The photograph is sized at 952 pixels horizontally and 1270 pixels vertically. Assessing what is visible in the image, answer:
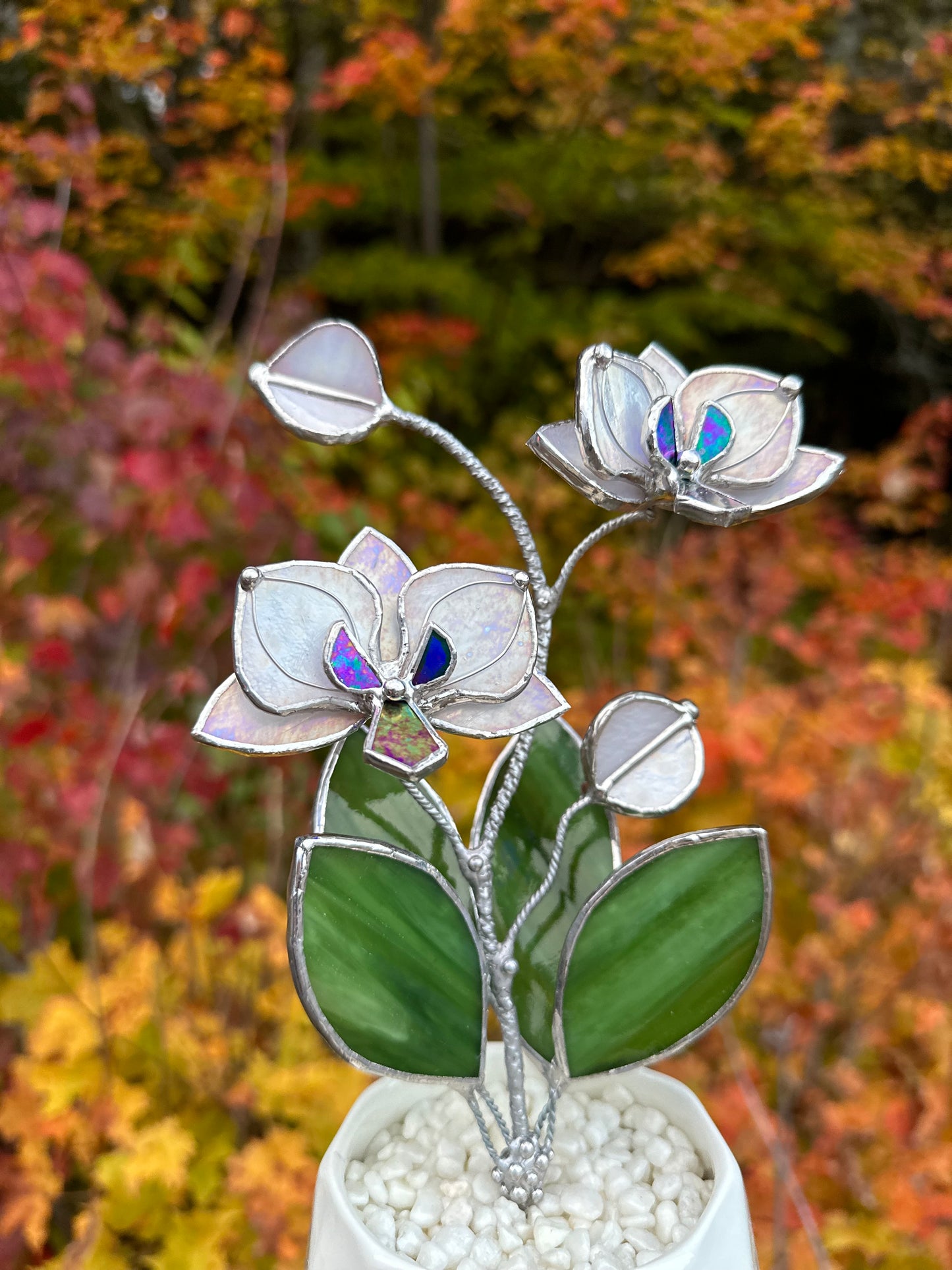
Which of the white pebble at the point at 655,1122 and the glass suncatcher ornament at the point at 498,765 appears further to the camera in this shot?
the white pebble at the point at 655,1122

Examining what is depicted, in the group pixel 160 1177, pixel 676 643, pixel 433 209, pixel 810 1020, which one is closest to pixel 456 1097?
pixel 160 1177

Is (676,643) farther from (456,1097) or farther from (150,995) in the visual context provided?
(456,1097)

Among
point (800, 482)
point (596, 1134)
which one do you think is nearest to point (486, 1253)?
point (596, 1134)

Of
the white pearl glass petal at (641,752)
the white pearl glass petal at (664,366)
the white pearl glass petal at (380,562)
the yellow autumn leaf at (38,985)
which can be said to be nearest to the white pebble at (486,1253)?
the white pearl glass petal at (641,752)

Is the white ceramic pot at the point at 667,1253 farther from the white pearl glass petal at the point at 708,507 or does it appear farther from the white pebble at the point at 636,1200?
the white pearl glass petal at the point at 708,507

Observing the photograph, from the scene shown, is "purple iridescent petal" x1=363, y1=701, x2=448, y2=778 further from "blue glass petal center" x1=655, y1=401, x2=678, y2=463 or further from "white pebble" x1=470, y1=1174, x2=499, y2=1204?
"white pebble" x1=470, y1=1174, x2=499, y2=1204

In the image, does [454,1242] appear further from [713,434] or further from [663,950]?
[713,434]
